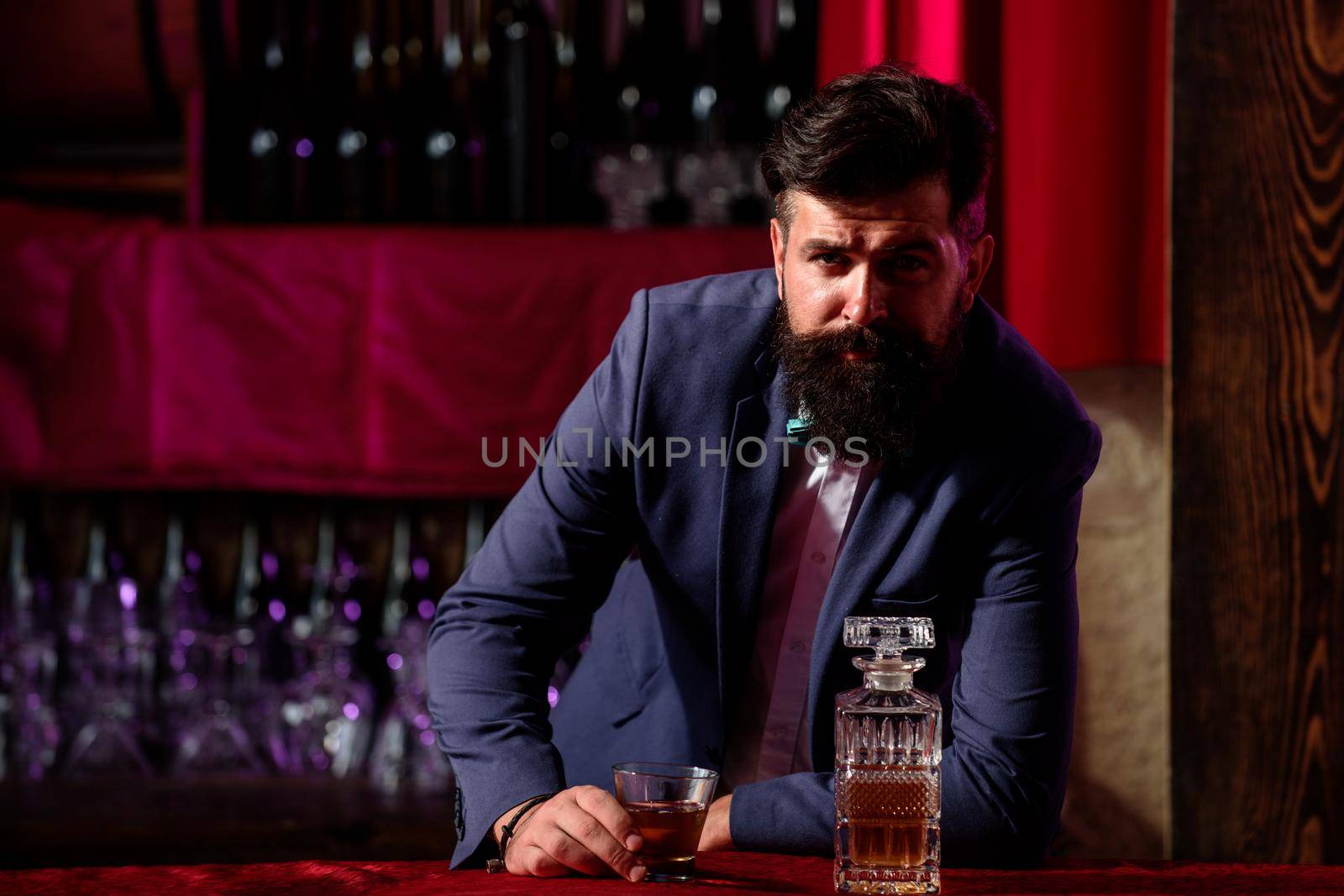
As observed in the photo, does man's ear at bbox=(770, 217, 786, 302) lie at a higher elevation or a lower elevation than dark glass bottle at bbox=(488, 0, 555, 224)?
lower

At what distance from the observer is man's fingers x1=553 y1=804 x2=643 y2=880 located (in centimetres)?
111

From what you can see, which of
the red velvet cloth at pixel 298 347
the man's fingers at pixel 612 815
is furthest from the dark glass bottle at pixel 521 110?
the man's fingers at pixel 612 815

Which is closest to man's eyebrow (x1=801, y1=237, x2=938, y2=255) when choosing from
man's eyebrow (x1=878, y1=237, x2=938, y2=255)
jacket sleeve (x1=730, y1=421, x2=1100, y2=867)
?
man's eyebrow (x1=878, y1=237, x2=938, y2=255)

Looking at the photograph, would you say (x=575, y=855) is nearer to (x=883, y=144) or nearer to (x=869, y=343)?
(x=869, y=343)

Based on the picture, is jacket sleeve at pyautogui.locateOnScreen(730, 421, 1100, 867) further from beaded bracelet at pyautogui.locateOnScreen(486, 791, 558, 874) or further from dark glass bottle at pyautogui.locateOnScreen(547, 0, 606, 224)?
dark glass bottle at pyautogui.locateOnScreen(547, 0, 606, 224)

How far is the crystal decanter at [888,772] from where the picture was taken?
3.46 feet

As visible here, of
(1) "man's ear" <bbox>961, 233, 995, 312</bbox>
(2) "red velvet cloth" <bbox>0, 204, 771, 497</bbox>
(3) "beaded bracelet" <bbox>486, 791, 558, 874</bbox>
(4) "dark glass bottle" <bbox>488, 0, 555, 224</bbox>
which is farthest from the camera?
(4) "dark glass bottle" <bbox>488, 0, 555, 224</bbox>

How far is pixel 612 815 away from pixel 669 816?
53mm

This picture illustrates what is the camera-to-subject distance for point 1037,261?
2.15 meters

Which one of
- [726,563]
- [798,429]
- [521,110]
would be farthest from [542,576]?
[521,110]

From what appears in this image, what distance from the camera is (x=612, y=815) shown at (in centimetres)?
113

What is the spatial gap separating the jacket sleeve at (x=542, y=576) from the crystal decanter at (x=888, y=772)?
1.40 ft

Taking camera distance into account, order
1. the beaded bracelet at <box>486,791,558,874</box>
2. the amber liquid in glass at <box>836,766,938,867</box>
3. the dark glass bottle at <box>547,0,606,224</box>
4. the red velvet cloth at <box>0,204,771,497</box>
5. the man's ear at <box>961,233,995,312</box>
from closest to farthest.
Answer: the amber liquid in glass at <box>836,766,938,867</box>
the beaded bracelet at <box>486,791,558,874</box>
the man's ear at <box>961,233,995,312</box>
the red velvet cloth at <box>0,204,771,497</box>
the dark glass bottle at <box>547,0,606,224</box>

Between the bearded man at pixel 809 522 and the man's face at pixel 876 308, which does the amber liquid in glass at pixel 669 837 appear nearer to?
the bearded man at pixel 809 522
